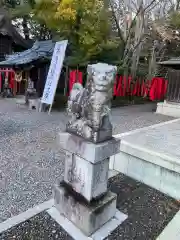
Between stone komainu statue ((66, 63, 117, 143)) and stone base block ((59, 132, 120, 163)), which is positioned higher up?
stone komainu statue ((66, 63, 117, 143))

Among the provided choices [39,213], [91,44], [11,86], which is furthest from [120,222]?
[11,86]

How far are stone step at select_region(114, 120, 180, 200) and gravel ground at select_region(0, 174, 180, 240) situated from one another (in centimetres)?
15

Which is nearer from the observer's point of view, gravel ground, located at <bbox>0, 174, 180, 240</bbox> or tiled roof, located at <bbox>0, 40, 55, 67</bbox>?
gravel ground, located at <bbox>0, 174, 180, 240</bbox>

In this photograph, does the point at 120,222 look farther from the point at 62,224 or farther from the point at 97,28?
the point at 97,28

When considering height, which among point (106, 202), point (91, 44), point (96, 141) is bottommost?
point (106, 202)

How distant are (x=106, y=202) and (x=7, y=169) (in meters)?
2.08

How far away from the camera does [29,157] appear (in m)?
4.58

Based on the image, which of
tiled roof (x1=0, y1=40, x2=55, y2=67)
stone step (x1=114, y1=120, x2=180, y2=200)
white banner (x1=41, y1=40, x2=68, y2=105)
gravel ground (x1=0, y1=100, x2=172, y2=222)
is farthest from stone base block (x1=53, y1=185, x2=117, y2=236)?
tiled roof (x1=0, y1=40, x2=55, y2=67)

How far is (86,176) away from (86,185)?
99 millimetres

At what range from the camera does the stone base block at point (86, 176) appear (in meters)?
2.47

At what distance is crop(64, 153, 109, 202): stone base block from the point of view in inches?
97.3

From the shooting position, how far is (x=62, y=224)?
8.70 ft

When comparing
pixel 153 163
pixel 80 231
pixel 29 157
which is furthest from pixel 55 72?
pixel 80 231

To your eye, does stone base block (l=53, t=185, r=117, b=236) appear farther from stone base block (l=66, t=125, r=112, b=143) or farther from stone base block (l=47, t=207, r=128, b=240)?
stone base block (l=66, t=125, r=112, b=143)
